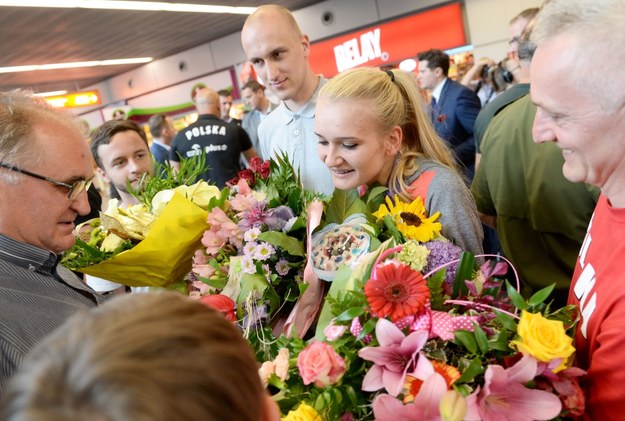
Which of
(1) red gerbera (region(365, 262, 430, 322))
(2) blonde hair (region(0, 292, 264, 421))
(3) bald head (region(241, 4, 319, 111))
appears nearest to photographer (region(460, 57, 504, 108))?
(3) bald head (region(241, 4, 319, 111))

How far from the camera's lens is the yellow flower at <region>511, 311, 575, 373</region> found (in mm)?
715

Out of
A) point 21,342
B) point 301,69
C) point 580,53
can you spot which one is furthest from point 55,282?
point 301,69

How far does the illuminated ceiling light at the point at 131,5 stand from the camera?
6521 millimetres

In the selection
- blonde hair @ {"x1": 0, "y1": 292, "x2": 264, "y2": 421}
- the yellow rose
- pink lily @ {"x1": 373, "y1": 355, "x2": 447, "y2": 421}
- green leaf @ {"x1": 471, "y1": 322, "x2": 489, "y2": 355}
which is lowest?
pink lily @ {"x1": 373, "y1": 355, "x2": 447, "y2": 421}

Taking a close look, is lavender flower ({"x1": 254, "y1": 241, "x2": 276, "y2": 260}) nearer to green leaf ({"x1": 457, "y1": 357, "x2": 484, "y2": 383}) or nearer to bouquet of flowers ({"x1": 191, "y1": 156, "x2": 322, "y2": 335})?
bouquet of flowers ({"x1": 191, "y1": 156, "x2": 322, "y2": 335})

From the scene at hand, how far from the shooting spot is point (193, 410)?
397mm

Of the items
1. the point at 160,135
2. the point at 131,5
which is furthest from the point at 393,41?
the point at 160,135

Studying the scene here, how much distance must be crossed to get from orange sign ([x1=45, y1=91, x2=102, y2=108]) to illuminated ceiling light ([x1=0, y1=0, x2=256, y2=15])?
223 inches

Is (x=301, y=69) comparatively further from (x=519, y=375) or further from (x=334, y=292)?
(x=519, y=375)

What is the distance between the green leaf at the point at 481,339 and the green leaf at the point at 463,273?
6.3 inches

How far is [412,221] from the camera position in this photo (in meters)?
1.12

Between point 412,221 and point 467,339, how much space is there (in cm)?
39

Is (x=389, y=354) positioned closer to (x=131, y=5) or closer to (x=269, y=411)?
(x=269, y=411)

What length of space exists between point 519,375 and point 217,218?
2.74 ft
